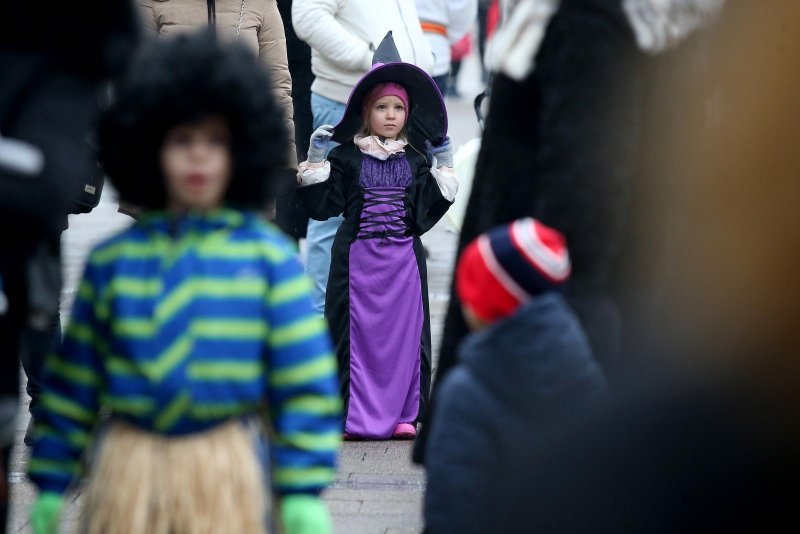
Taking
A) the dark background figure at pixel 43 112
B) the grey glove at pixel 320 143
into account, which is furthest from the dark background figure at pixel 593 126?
the grey glove at pixel 320 143

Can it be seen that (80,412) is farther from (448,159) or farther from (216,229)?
(448,159)

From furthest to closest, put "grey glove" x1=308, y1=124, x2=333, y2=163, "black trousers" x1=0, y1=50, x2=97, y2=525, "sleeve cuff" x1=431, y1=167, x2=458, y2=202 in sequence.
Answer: "sleeve cuff" x1=431, y1=167, x2=458, y2=202 < "grey glove" x1=308, y1=124, x2=333, y2=163 < "black trousers" x1=0, y1=50, x2=97, y2=525

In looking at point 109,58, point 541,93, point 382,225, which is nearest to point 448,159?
point 382,225

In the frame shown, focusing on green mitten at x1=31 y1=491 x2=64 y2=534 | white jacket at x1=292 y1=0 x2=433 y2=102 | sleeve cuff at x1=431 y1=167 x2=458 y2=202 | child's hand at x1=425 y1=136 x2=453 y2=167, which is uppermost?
white jacket at x1=292 y1=0 x2=433 y2=102

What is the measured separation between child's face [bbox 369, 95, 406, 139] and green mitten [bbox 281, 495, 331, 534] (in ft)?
11.0

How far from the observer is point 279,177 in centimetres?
315

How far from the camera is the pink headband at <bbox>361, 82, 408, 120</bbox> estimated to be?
615 cm

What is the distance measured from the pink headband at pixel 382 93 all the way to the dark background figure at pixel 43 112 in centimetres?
333

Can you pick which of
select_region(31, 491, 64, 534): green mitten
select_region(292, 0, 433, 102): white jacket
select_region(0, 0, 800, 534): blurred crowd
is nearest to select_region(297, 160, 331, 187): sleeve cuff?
select_region(292, 0, 433, 102): white jacket

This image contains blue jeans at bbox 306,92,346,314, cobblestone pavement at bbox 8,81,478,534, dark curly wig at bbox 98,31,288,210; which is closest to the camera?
dark curly wig at bbox 98,31,288,210

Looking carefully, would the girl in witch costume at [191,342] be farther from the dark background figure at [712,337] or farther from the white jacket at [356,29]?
the white jacket at [356,29]

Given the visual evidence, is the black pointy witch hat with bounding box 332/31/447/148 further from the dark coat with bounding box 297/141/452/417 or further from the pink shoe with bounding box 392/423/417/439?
the pink shoe with bounding box 392/423/417/439

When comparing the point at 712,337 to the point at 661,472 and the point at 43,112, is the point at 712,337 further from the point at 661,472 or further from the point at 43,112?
the point at 43,112

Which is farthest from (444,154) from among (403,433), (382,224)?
(403,433)
